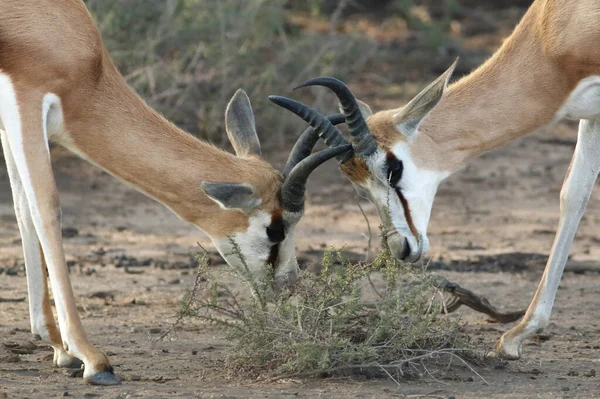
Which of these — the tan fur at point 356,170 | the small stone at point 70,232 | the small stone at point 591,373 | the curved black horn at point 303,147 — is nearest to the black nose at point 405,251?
the tan fur at point 356,170

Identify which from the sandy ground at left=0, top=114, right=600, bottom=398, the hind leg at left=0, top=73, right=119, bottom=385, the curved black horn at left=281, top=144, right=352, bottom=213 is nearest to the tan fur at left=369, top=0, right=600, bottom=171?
the curved black horn at left=281, top=144, right=352, bottom=213

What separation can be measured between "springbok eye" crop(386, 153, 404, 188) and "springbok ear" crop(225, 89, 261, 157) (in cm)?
89

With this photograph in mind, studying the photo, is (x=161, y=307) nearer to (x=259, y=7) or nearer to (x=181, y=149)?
(x=181, y=149)

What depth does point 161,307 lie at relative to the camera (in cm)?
871

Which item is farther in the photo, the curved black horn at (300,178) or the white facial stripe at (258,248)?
the white facial stripe at (258,248)

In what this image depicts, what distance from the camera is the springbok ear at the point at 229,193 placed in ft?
22.3

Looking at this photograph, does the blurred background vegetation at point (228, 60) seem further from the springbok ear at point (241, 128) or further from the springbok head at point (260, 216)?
the springbok head at point (260, 216)

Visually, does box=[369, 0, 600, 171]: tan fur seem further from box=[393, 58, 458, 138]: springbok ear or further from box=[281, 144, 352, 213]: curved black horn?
box=[281, 144, 352, 213]: curved black horn

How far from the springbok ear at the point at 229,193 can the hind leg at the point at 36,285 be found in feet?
4.23

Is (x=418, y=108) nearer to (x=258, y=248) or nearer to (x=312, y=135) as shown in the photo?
(x=312, y=135)

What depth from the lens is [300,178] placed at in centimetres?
Result: 695

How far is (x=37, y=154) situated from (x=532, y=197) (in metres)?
7.21

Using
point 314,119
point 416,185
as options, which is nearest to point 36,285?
point 314,119

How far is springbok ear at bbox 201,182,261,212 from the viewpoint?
22.3ft
